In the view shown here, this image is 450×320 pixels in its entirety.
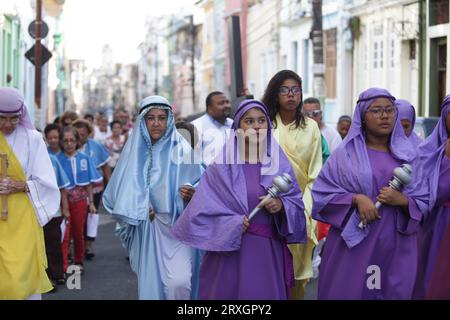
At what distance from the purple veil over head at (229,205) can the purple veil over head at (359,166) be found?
257 mm

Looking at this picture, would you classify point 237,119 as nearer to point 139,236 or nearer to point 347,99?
point 139,236

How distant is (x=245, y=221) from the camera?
595 centimetres

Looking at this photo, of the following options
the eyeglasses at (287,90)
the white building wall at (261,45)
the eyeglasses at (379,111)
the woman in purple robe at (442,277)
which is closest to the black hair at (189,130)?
the eyeglasses at (287,90)

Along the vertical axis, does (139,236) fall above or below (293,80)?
below

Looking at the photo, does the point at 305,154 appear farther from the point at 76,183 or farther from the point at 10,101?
the point at 76,183

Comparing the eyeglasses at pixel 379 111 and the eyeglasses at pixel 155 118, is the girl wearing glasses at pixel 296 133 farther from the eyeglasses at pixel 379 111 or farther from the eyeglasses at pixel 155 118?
the eyeglasses at pixel 379 111

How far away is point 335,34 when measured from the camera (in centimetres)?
2994

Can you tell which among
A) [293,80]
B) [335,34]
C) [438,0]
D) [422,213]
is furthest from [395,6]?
[422,213]

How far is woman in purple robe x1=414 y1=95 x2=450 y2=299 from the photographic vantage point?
6.65 metres

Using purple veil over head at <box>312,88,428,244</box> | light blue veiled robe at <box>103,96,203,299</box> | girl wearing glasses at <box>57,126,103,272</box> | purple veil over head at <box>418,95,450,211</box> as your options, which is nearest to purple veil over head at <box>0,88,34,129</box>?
light blue veiled robe at <box>103,96,203,299</box>

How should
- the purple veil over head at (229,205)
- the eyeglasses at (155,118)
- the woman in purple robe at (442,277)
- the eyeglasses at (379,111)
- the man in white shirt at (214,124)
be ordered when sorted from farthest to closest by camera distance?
1. the man in white shirt at (214,124)
2. the eyeglasses at (155,118)
3. the eyeglasses at (379,111)
4. the purple veil over head at (229,205)
5. the woman in purple robe at (442,277)

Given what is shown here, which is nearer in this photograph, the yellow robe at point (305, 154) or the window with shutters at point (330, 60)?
the yellow robe at point (305, 154)

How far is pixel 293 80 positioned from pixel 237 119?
5.31 feet

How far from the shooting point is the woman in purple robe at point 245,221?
604 cm
